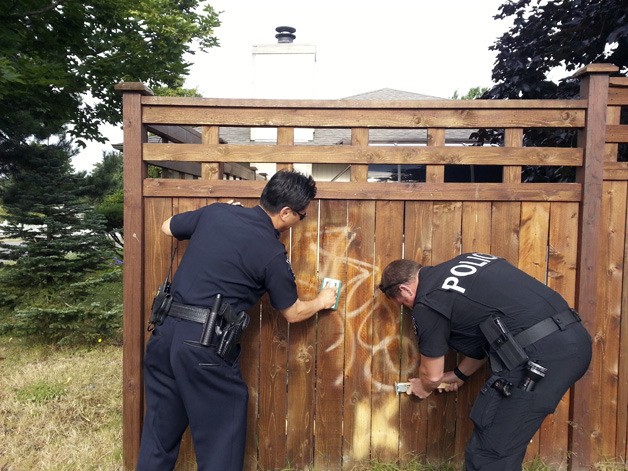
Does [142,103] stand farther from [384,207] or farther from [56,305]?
[56,305]

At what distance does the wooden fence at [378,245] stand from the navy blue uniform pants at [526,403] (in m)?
0.78

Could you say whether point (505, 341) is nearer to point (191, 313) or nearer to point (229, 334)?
point (229, 334)

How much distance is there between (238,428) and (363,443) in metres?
0.98

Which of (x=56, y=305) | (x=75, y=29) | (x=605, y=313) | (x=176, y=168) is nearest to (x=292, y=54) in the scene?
(x=75, y=29)

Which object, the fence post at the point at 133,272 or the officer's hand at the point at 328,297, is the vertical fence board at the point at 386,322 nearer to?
the officer's hand at the point at 328,297

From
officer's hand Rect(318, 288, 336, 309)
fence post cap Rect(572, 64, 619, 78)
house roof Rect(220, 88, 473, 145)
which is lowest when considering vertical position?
officer's hand Rect(318, 288, 336, 309)

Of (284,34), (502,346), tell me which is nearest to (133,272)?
(502,346)

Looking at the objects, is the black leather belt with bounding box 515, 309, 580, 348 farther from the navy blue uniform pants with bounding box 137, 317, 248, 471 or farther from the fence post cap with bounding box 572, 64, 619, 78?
the fence post cap with bounding box 572, 64, 619, 78

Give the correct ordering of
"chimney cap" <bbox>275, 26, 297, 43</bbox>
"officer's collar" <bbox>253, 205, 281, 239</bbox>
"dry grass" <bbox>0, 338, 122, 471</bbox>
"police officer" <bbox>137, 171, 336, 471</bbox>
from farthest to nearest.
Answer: "chimney cap" <bbox>275, 26, 297, 43</bbox>, "dry grass" <bbox>0, 338, 122, 471</bbox>, "officer's collar" <bbox>253, 205, 281, 239</bbox>, "police officer" <bbox>137, 171, 336, 471</bbox>

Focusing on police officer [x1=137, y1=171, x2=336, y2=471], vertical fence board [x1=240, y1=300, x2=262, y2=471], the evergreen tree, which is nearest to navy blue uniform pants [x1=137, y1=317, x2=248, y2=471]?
police officer [x1=137, y1=171, x2=336, y2=471]

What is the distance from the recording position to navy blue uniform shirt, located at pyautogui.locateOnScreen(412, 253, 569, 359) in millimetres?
2512

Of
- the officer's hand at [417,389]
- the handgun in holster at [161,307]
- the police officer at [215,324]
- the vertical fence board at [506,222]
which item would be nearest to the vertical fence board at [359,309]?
the officer's hand at [417,389]

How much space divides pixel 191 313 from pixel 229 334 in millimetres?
218

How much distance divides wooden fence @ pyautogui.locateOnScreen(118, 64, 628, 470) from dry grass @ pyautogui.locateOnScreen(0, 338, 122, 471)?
21.4 inches
